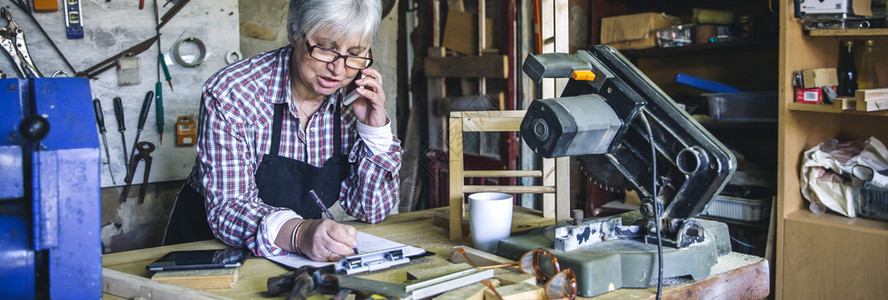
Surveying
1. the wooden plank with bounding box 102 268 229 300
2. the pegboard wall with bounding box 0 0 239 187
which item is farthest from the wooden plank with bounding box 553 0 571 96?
the pegboard wall with bounding box 0 0 239 187

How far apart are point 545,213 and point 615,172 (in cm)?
54

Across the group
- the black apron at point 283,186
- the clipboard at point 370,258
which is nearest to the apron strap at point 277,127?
the black apron at point 283,186

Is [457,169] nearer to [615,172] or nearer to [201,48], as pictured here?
[615,172]

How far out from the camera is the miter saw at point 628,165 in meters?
1.14

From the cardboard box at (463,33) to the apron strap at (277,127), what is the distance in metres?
2.24

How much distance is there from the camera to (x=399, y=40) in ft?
14.0

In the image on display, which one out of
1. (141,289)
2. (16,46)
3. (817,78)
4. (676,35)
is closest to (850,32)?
(817,78)

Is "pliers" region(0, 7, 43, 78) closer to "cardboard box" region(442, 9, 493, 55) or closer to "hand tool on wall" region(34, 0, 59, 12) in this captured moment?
"hand tool on wall" region(34, 0, 59, 12)

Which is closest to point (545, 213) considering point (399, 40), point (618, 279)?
point (618, 279)

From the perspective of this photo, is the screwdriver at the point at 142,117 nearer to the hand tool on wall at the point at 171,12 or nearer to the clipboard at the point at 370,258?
the hand tool on wall at the point at 171,12

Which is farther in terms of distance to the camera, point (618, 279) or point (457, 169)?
point (457, 169)

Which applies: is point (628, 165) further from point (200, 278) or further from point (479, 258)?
point (200, 278)

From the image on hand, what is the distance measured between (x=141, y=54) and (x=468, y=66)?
1855mm

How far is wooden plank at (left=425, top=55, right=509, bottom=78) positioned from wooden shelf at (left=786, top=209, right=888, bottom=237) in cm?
169
